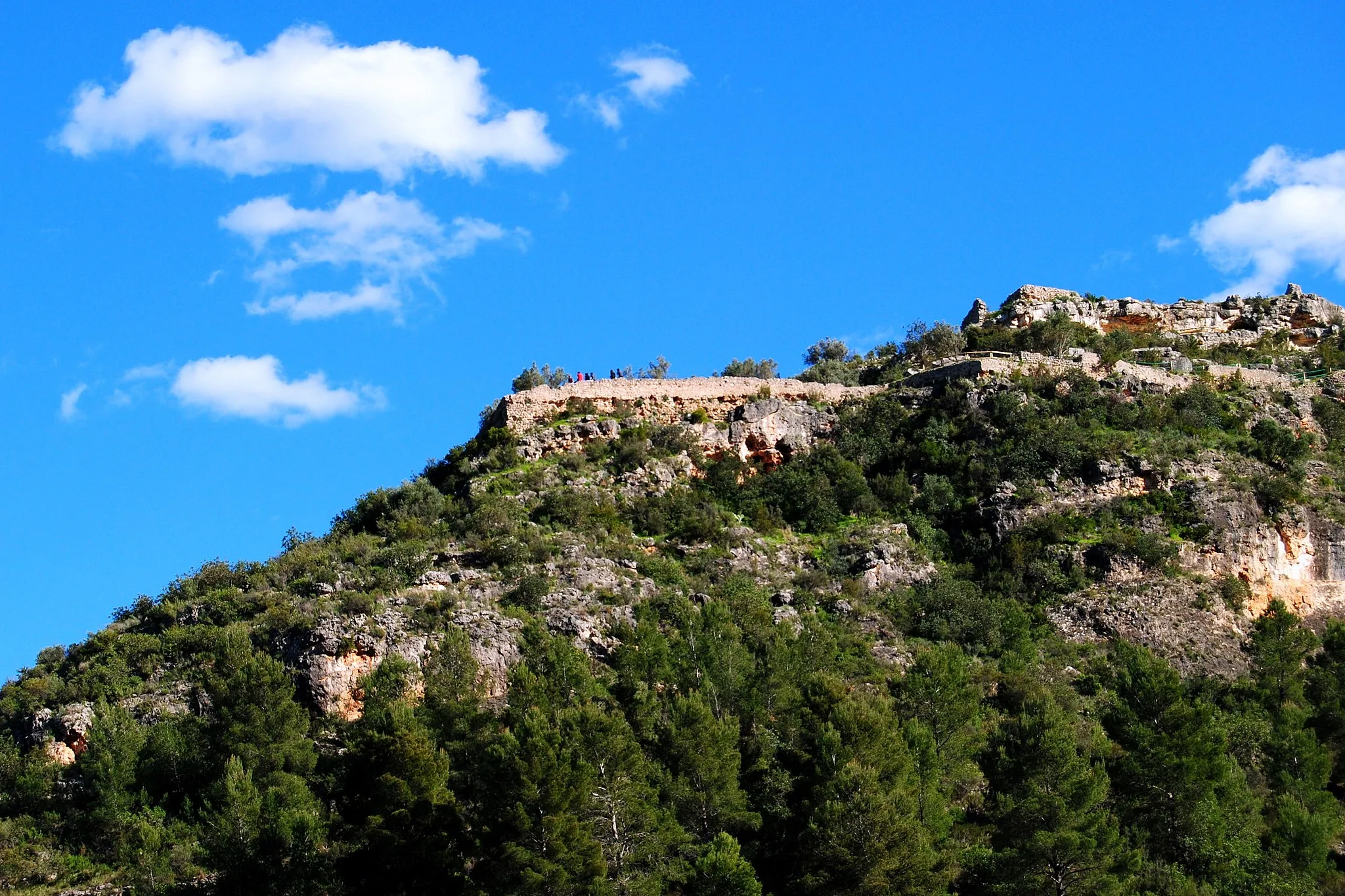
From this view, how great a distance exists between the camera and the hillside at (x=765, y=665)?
45.1m

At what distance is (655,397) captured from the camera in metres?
68.8

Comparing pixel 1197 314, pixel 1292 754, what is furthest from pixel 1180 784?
pixel 1197 314

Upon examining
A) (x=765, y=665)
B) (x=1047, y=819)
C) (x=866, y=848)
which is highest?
(x=765, y=665)

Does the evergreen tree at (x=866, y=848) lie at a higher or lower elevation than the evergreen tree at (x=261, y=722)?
lower

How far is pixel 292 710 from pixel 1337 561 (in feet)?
127

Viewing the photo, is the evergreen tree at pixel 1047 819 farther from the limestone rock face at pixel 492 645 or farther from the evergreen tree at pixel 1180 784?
the limestone rock face at pixel 492 645

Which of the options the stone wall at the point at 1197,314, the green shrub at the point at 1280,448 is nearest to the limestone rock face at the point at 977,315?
the stone wall at the point at 1197,314

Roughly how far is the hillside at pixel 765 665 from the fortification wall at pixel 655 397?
15 centimetres

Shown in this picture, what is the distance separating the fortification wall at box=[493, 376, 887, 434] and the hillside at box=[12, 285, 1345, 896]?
153 millimetres

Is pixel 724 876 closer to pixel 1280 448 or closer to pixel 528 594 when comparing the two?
pixel 528 594

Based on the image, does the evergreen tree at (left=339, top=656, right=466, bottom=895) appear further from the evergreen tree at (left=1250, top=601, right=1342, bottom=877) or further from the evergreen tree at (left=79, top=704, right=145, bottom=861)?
the evergreen tree at (left=1250, top=601, right=1342, bottom=877)

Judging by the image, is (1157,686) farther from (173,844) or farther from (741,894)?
(173,844)

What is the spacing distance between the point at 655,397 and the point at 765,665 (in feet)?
A: 60.4

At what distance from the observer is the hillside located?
148 feet
